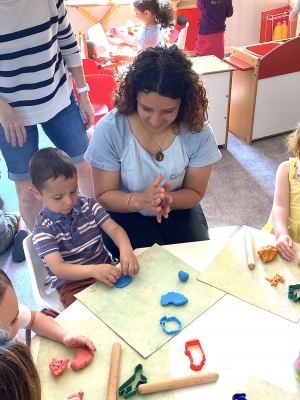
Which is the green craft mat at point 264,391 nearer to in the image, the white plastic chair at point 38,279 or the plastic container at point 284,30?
the white plastic chair at point 38,279

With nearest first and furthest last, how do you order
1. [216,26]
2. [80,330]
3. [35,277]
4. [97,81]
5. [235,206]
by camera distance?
[80,330]
[35,277]
[235,206]
[97,81]
[216,26]

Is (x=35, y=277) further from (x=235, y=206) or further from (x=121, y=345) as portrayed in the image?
(x=235, y=206)

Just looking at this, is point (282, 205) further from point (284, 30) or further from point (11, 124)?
point (284, 30)

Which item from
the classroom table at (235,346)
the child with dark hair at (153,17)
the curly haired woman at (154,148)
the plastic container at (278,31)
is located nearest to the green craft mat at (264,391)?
the classroom table at (235,346)

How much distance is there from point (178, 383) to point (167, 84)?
0.72 metres

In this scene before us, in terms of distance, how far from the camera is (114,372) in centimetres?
71

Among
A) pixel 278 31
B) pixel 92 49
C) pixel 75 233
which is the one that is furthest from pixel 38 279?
pixel 278 31

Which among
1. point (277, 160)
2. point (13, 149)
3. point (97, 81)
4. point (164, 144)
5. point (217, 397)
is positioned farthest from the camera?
point (277, 160)

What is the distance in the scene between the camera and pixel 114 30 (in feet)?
10.6

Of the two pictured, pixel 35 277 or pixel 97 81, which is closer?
pixel 35 277

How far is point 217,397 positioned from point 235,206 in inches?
58.6

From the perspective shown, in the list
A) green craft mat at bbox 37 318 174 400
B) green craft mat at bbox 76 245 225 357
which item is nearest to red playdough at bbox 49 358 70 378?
green craft mat at bbox 37 318 174 400

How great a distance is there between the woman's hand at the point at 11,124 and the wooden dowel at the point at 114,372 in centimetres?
80

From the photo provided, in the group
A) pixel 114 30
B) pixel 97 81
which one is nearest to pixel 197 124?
→ pixel 97 81
